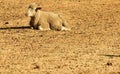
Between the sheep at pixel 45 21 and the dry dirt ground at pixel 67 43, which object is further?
the sheep at pixel 45 21

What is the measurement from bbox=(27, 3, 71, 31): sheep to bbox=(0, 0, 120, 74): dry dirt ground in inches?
14.3

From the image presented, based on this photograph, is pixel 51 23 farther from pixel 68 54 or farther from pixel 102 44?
pixel 68 54

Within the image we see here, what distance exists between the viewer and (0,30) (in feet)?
65.3

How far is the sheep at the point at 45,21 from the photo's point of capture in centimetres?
2028

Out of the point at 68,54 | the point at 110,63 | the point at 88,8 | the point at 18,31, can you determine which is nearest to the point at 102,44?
the point at 68,54

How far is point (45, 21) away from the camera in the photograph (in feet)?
67.4

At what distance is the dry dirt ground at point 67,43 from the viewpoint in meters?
13.5

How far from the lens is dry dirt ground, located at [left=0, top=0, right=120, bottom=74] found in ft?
44.2

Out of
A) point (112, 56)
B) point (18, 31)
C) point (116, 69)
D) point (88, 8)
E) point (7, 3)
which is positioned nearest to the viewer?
point (116, 69)

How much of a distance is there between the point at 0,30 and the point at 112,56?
6393 millimetres

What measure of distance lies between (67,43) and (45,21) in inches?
153

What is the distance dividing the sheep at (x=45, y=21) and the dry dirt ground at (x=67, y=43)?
1.19ft

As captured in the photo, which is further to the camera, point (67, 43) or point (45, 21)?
point (45, 21)

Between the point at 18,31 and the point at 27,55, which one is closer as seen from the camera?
the point at 27,55
